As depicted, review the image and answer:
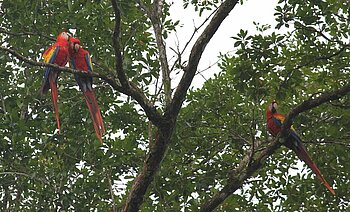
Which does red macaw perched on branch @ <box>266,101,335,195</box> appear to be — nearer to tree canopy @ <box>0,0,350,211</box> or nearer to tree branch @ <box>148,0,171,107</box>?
tree canopy @ <box>0,0,350,211</box>

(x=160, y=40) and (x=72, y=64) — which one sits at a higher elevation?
(x=72, y=64)

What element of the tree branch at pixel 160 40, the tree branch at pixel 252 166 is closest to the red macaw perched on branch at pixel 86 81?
the tree branch at pixel 160 40

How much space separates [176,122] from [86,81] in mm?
905

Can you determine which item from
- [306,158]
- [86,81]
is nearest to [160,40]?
[86,81]

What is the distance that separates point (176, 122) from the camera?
4.21 m

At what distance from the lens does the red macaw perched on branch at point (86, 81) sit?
4344mm

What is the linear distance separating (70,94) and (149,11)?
51.0 inches

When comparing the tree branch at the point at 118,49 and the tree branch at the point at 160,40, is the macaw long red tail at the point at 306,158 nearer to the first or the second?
the tree branch at the point at 160,40

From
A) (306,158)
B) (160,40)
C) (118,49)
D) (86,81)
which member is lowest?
(306,158)

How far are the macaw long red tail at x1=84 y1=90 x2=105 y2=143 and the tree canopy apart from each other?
0.29 m

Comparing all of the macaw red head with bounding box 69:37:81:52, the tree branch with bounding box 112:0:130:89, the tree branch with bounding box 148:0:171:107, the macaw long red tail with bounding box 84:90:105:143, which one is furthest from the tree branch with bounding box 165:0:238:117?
the macaw red head with bounding box 69:37:81:52

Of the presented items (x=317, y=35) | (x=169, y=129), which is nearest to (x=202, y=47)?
(x=169, y=129)

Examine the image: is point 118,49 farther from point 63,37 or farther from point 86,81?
point 63,37

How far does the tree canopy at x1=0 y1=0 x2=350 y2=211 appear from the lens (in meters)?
4.34
